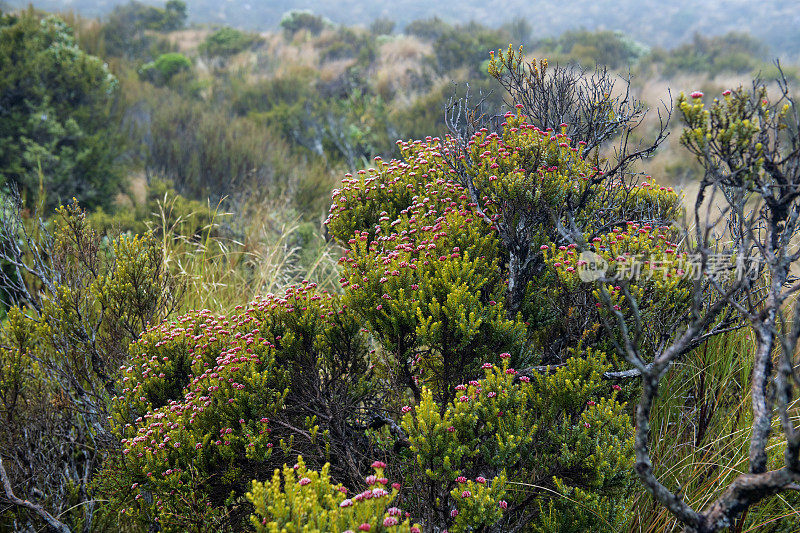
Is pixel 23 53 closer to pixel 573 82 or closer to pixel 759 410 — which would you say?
pixel 573 82

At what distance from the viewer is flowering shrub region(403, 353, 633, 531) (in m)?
2.12

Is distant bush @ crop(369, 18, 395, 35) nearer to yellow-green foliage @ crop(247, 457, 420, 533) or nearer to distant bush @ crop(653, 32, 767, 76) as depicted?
distant bush @ crop(653, 32, 767, 76)

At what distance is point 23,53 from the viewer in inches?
333

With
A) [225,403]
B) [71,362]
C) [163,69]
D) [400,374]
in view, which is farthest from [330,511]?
[163,69]

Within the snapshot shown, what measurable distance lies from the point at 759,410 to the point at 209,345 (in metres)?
2.56

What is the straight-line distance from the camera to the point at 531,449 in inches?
91.0

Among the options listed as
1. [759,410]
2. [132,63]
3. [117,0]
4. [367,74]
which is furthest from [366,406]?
[117,0]

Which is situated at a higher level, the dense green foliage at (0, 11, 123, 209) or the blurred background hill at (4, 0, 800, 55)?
the blurred background hill at (4, 0, 800, 55)

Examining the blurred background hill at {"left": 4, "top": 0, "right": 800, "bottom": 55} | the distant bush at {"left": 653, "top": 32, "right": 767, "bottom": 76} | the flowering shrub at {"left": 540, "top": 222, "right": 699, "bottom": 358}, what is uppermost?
the blurred background hill at {"left": 4, "top": 0, "right": 800, "bottom": 55}

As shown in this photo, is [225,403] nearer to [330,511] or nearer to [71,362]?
[330,511]

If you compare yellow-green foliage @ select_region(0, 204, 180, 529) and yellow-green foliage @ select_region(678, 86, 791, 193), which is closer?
→ yellow-green foliage @ select_region(678, 86, 791, 193)

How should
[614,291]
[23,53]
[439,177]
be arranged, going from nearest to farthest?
[614,291] → [439,177] → [23,53]

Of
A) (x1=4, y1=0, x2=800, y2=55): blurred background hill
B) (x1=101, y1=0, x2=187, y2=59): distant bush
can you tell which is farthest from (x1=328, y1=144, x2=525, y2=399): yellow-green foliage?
Answer: (x1=4, y1=0, x2=800, y2=55): blurred background hill

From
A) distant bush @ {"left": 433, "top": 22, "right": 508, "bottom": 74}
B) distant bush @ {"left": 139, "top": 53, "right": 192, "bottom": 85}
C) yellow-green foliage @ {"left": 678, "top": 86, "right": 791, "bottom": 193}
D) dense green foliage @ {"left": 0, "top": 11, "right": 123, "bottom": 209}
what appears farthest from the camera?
distant bush @ {"left": 433, "top": 22, "right": 508, "bottom": 74}
